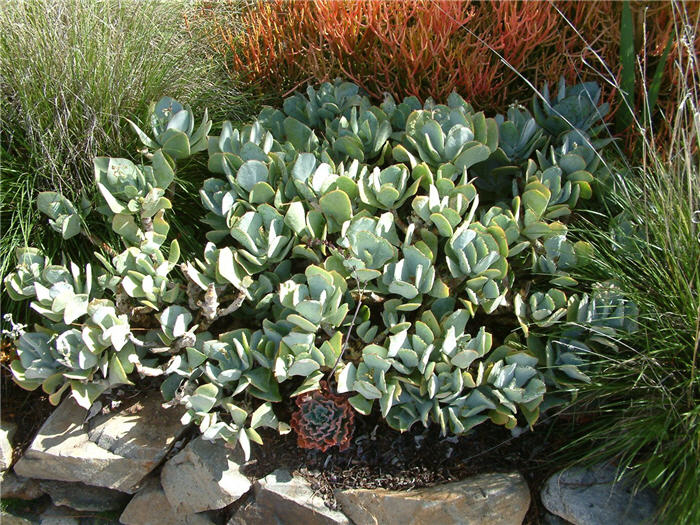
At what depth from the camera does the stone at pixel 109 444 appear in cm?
218

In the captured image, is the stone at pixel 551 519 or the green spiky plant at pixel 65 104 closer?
the stone at pixel 551 519

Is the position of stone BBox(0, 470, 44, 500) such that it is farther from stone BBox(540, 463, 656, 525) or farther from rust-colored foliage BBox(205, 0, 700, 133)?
rust-colored foliage BBox(205, 0, 700, 133)

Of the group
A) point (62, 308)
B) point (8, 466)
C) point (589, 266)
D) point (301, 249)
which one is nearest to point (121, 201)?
point (62, 308)

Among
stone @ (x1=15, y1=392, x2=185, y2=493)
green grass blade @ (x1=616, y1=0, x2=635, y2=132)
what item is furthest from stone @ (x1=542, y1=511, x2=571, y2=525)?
green grass blade @ (x1=616, y1=0, x2=635, y2=132)

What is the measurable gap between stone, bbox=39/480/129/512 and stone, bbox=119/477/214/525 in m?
0.10

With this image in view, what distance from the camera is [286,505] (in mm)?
2020

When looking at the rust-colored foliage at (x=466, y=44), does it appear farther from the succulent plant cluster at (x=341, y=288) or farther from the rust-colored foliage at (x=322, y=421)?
the rust-colored foliage at (x=322, y=421)

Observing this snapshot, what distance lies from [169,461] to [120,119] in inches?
53.8

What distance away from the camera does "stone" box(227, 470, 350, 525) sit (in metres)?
2.00

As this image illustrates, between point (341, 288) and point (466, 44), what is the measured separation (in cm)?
124

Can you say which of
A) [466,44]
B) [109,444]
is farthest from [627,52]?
[109,444]

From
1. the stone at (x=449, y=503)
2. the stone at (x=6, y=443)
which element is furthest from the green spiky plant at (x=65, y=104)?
the stone at (x=449, y=503)

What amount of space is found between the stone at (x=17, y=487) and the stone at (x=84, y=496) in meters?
0.07

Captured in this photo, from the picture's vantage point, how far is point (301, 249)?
2037 mm
